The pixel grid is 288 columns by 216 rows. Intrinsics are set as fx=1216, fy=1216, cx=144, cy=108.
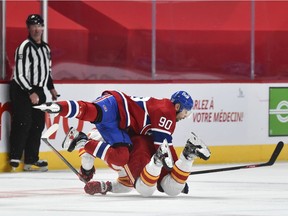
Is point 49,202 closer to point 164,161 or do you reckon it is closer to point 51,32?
point 164,161

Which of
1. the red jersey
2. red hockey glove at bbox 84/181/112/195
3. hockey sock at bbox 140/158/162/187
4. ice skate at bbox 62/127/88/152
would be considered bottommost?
red hockey glove at bbox 84/181/112/195

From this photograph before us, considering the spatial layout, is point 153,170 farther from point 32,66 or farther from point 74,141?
point 32,66

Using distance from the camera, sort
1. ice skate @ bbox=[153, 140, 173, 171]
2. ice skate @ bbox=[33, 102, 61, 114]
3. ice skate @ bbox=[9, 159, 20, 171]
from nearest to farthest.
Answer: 1. ice skate @ bbox=[33, 102, 61, 114]
2. ice skate @ bbox=[153, 140, 173, 171]
3. ice skate @ bbox=[9, 159, 20, 171]

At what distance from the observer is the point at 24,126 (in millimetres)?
13297

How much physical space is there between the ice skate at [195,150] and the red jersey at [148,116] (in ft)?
0.78

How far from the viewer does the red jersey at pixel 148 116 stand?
10000 mm

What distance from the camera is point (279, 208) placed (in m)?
9.09

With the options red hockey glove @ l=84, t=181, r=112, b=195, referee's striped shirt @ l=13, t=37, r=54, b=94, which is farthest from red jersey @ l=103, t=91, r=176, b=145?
referee's striped shirt @ l=13, t=37, r=54, b=94

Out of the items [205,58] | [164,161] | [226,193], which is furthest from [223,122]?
[164,161]

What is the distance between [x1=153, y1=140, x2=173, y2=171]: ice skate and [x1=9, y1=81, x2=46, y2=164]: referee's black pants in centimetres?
383

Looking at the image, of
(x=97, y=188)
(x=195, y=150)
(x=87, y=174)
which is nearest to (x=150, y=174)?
(x=195, y=150)

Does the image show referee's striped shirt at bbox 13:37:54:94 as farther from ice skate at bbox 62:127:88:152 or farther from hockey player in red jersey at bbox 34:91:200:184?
ice skate at bbox 62:127:88:152

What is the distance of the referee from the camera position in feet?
43.4

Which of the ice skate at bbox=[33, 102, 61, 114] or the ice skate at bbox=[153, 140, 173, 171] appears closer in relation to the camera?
the ice skate at bbox=[33, 102, 61, 114]
